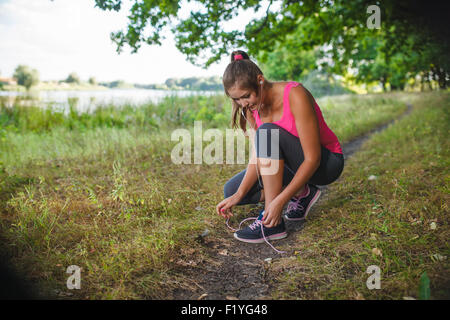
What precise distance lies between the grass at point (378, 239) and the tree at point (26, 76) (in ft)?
34.4

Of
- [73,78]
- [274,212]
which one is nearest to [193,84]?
[73,78]

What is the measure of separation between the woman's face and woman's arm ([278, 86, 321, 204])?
1.04ft

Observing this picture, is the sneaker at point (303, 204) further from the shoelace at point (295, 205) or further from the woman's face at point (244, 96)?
the woman's face at point (244, 96)

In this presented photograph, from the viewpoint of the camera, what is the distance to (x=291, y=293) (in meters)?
1.64

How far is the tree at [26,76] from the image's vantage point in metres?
9.33

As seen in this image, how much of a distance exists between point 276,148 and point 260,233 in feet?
2.34

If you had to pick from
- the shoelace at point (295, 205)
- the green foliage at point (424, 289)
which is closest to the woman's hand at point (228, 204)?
the shoelace at point (295, 205)

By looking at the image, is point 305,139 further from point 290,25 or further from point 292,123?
point 290,25

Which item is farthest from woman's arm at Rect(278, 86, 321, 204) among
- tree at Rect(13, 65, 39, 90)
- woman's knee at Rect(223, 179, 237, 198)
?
tree at Rect(13, 65, 39, 90)

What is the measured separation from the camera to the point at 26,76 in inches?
378

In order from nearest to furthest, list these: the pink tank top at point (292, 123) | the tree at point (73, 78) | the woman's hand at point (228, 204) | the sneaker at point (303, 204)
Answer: the pink tank top at point (292, 123) → the woman's hand at point (228, 204) → the sneaker at point (303, 204) → the tree at point (73, 78)

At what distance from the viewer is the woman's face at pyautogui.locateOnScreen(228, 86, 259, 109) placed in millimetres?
2154
